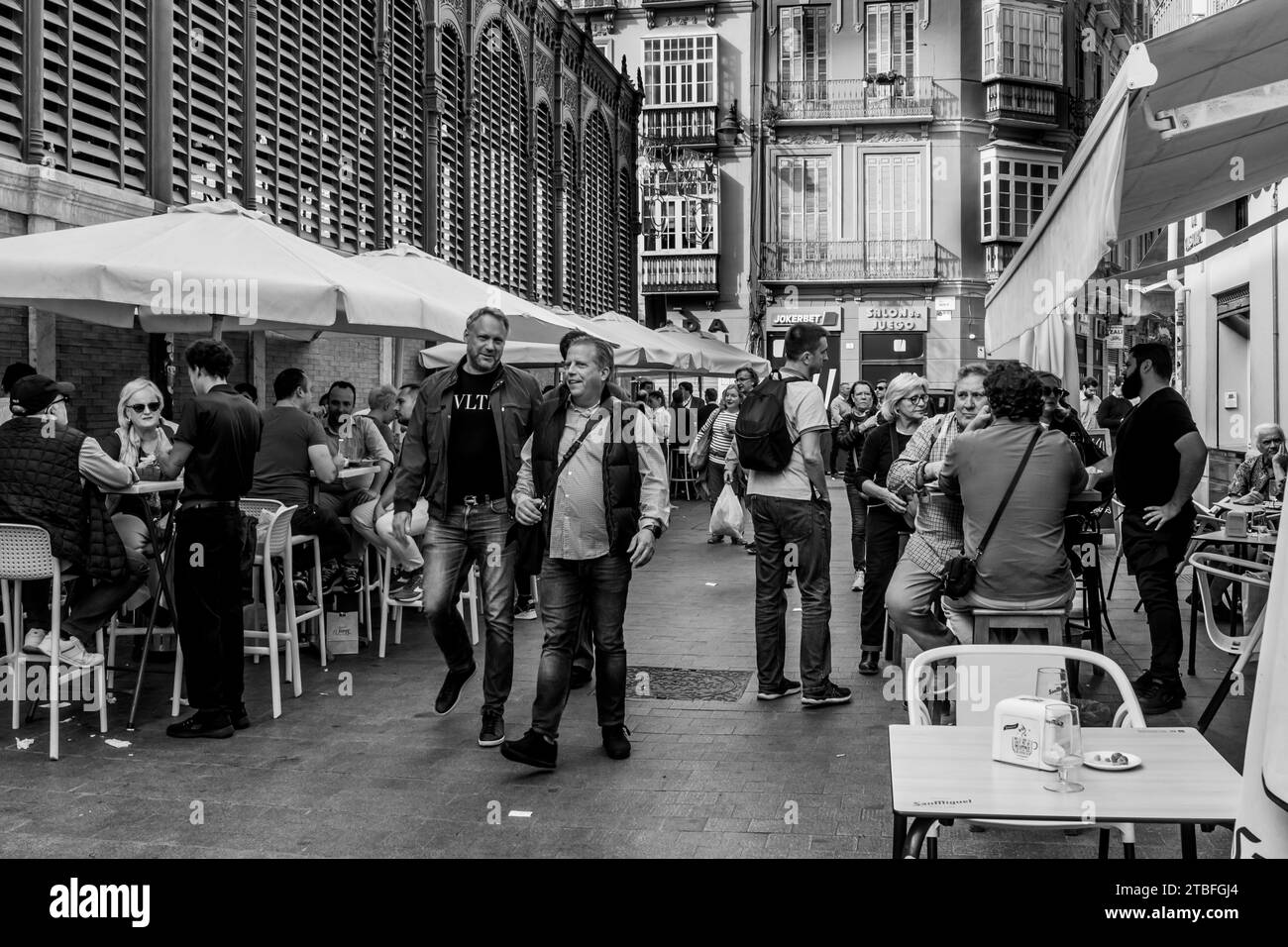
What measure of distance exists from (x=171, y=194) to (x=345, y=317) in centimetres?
432

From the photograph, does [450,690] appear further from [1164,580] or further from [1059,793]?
[1059,793]

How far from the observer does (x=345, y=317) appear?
729cm

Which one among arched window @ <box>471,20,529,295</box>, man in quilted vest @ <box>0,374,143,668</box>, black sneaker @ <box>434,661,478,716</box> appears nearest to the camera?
man in quilted vest @ <box>0,374,143,668</box>

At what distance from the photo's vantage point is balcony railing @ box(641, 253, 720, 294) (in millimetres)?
35781

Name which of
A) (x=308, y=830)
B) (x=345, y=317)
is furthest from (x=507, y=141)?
(x=308, y=830)

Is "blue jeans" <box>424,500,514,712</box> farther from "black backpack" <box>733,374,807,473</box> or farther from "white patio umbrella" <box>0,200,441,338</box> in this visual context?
"white patio umbrella" <box>0,200,441,338</box>

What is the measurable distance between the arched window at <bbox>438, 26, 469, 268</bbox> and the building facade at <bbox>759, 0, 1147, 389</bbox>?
1869 cm

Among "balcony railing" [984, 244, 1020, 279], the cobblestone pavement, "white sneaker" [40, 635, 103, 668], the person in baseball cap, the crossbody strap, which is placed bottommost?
the cobblestone pavement

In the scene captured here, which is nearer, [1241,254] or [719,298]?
[1241,254]

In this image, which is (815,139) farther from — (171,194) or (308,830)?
(308,830)

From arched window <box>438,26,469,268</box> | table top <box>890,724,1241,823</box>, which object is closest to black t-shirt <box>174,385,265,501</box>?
table top <box>890,724,1241,823</box>

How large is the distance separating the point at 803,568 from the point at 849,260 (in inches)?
1175

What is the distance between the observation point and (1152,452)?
6.79 m
